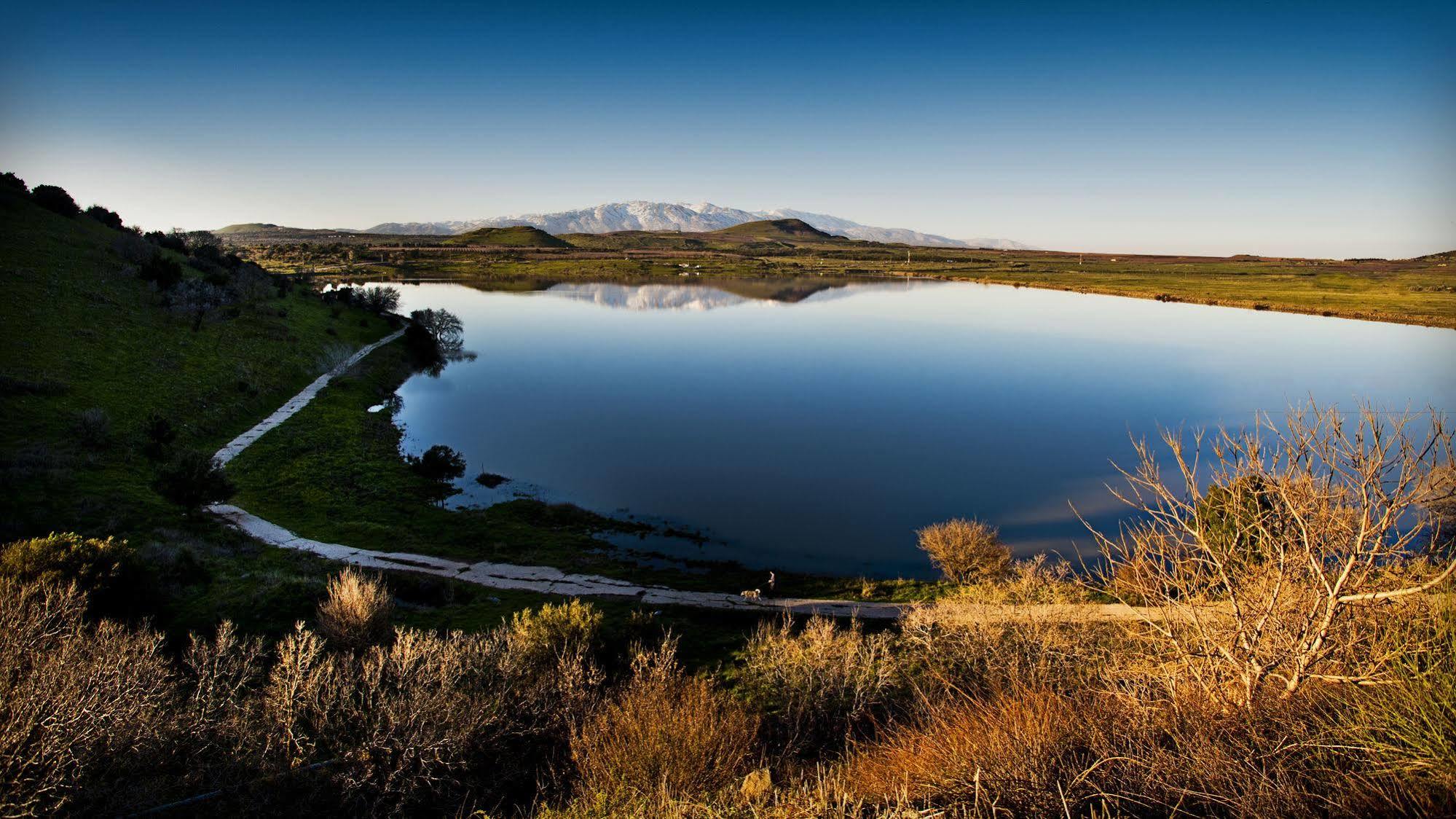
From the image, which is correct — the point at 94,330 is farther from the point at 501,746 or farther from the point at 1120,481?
the point at 1120,481

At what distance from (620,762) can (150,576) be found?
1147 cm

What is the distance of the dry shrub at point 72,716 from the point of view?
5977 mm

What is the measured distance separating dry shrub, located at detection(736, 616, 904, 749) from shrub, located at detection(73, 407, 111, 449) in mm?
24439

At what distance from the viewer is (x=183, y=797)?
6832 millimetres

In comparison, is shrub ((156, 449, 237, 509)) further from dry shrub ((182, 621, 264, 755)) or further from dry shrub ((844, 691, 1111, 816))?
dry shrub ((844, 691, 1111, 816))

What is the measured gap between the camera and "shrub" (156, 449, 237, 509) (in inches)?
746

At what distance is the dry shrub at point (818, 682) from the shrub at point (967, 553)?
744 cm

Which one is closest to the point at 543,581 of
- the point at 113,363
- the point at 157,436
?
the point at 157,436

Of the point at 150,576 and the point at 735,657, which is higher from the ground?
the point at 150,576

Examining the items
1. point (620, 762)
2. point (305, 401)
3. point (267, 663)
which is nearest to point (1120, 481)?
point (620, 762)

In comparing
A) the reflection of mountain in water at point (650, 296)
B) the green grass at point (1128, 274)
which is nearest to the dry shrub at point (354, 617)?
the reflection of mountain in water at point (650, 296)

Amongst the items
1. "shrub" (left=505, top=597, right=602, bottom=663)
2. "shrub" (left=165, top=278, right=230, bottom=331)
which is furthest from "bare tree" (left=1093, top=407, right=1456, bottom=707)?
"shrub" (left=165, top=278, right=230, bottom=331)

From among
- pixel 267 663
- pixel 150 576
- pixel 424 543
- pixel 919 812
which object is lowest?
pixel 424 543

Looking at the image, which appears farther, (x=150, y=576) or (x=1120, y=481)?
(x=1120, y=481)
